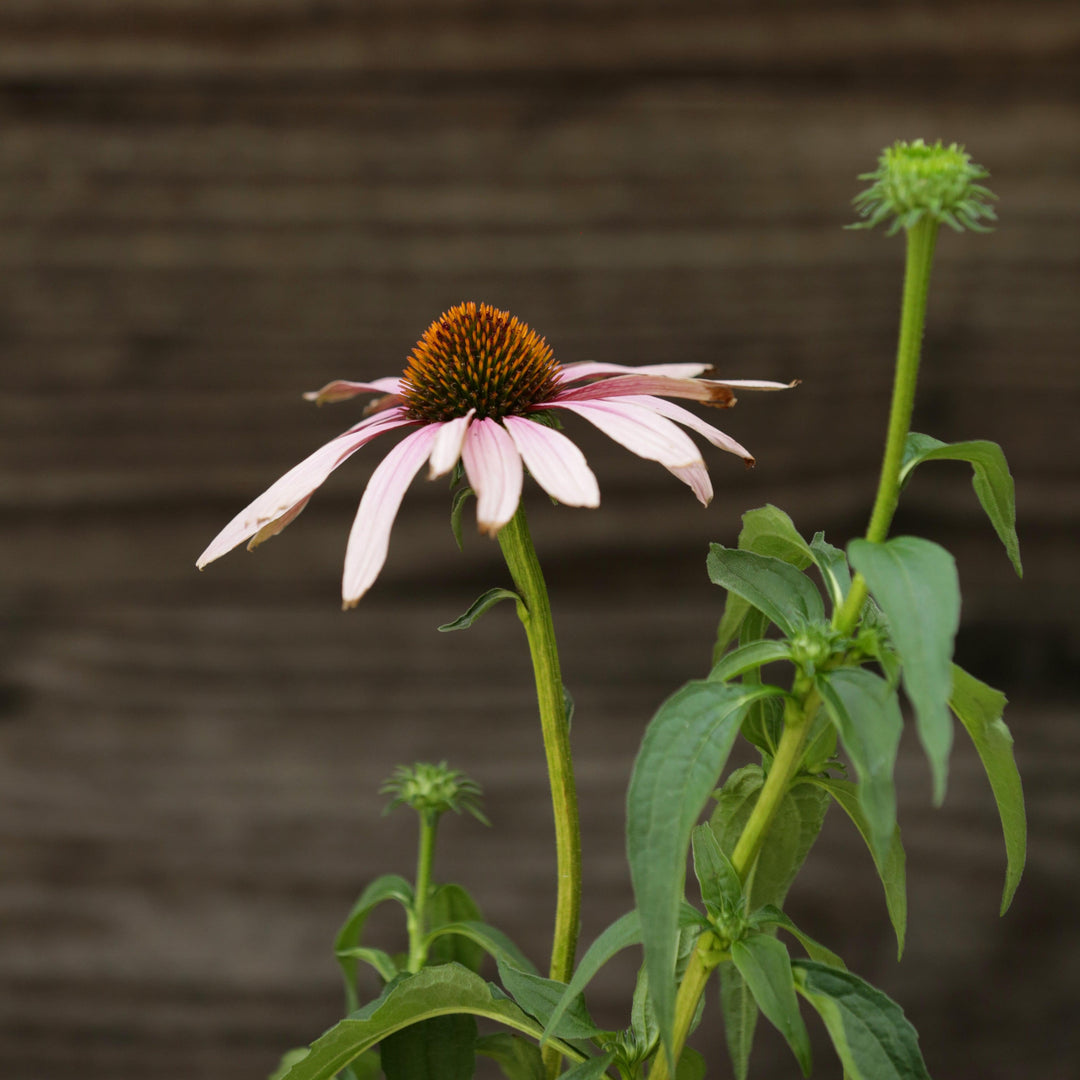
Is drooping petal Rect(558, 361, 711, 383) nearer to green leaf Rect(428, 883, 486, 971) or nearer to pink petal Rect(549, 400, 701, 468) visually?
pink petal Rect(549, 400, 701, 468)

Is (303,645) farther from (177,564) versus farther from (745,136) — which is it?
(745,136)

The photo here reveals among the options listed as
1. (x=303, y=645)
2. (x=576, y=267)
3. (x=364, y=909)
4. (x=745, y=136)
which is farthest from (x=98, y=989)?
(x=745, y=136)

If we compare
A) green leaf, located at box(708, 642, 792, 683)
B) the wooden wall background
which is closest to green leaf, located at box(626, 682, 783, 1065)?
green leaf, located at box(708, 642, 792, 683)

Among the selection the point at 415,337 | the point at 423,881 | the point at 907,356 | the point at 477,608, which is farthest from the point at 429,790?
the point at 415,337

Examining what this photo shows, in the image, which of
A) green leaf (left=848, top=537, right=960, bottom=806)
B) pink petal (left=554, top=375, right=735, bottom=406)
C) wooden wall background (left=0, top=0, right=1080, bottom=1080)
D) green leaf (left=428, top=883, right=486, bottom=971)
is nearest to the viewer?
green leaf (left=848, top=537, right=960, bottom=806)

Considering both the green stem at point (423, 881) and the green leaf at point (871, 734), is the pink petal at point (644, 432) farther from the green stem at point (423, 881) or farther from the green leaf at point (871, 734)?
the green stem at point (423, 881)

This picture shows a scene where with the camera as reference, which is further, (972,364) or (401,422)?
(972,364)
